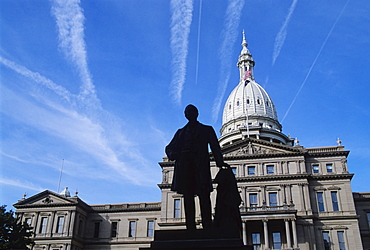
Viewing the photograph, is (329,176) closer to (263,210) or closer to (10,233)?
(263,210)

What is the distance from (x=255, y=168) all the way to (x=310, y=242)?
11280 mm

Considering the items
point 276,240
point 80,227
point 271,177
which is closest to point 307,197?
point 271,177

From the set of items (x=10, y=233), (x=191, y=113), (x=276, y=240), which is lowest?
(x=191, y=113)

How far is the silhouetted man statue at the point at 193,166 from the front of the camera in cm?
865

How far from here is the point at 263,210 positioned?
45.6 metres

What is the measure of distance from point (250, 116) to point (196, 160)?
216ft

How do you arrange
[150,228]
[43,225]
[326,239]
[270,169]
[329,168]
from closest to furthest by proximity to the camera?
1. [326,239]
2. [329,168]
3. [270,169]
4. [43,225]
5. [150,228]

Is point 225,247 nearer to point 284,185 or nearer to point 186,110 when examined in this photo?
point 186,110

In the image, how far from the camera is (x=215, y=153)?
29.6 ft

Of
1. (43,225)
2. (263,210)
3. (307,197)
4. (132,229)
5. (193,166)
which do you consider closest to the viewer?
(193,166)

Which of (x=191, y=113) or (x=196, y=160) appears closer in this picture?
(x=196, y=160)

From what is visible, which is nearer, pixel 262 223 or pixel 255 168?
pixel 262 223

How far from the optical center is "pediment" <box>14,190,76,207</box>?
2216 inches

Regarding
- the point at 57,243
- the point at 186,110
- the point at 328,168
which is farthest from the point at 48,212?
the point at 186,110
